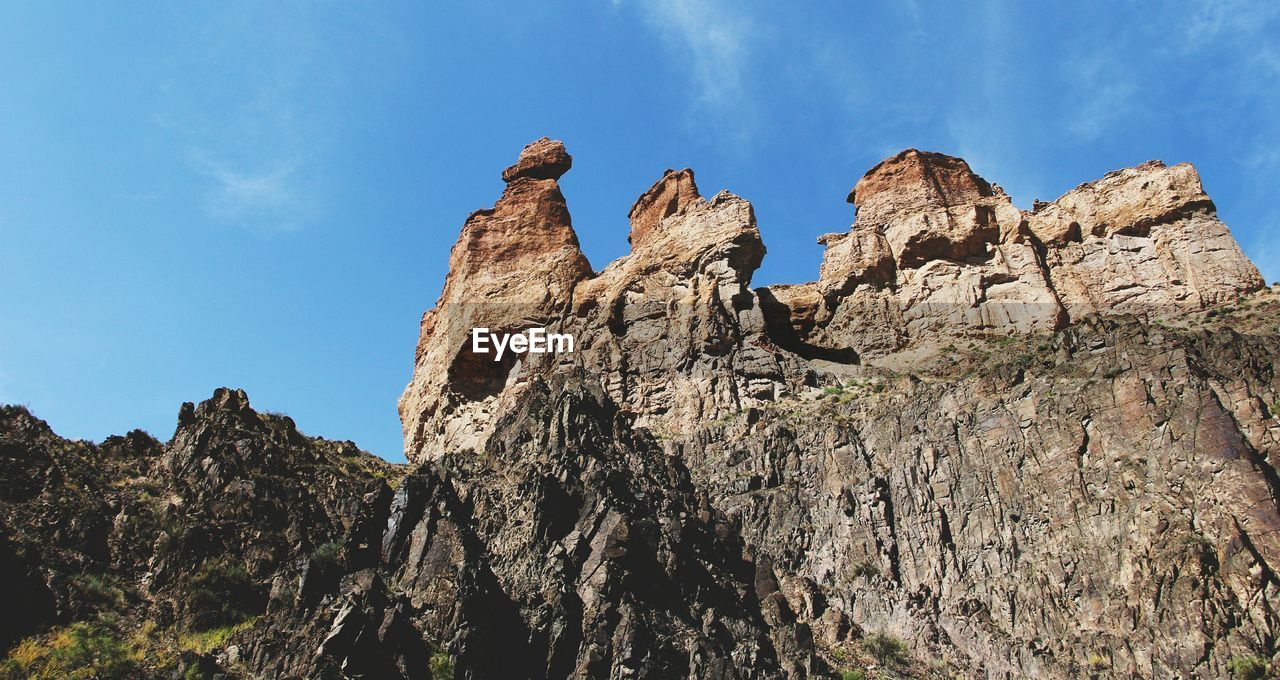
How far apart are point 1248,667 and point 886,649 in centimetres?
1019

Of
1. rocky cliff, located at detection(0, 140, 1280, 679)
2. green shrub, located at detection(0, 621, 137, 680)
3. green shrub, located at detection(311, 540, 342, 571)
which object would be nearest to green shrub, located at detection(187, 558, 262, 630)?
rocky cliff, located at detection(0, 140, 1280, 679)

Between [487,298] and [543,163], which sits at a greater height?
[543,163]

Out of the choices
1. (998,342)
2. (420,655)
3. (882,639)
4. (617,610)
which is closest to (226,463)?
(420,655)

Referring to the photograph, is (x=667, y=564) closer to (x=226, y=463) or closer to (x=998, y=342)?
(x=226, y=463)

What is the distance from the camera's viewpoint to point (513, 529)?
1438 inches

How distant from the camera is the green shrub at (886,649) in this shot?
35781 mm

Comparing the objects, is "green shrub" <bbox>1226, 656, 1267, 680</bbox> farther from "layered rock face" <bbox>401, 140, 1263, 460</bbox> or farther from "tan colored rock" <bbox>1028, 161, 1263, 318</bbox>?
"tan colored rock" <bbox>1028, 161, 1263, 318</bbox>

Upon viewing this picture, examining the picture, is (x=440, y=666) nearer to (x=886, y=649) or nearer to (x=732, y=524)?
(x=886, y=649)

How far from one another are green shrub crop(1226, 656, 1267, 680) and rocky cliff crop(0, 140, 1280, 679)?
8 centimetres

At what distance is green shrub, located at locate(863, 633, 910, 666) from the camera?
3578 cm

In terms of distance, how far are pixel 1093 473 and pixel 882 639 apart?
8.87 metres

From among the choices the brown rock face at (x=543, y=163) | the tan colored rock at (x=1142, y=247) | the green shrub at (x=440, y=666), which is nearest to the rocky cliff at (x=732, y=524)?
the green shrub at (x=440, y=666)

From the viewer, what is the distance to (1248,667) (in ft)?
101

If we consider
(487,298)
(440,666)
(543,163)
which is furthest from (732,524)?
(543,163)
